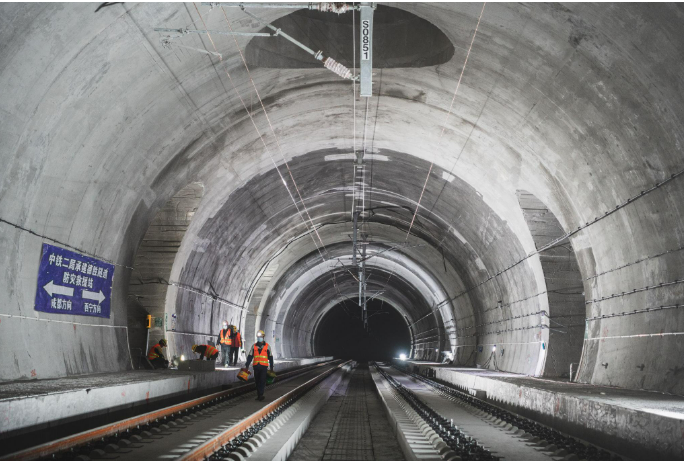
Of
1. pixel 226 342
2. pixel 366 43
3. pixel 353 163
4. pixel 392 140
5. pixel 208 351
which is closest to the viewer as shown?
pixel 366 43

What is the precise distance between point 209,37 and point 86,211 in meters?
3.45

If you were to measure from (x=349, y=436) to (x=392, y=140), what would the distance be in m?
7.08

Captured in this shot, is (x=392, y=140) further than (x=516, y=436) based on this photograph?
Yes

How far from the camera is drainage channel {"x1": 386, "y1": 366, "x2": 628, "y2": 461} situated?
6824 mm

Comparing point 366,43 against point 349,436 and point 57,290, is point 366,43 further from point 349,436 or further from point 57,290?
point 57,290

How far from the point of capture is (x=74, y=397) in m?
8.49

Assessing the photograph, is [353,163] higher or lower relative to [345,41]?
higher

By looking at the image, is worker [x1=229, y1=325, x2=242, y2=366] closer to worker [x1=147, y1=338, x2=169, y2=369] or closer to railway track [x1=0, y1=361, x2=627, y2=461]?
worker [x1=147, y1=338, x2=169, y2=369]

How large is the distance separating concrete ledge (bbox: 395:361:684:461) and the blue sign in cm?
700

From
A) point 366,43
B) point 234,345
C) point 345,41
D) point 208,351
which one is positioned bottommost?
point 208,351

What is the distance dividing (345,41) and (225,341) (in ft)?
33.2

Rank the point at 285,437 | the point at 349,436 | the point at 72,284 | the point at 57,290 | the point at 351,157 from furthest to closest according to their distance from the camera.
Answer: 1. the point at 351,157
2. the point at 72,284
3. the point at 57,290
4. the point at 349,436
5. the point at 285,437

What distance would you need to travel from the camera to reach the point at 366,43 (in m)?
8.70

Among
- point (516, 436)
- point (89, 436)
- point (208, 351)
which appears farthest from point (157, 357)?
point (516, 436)
